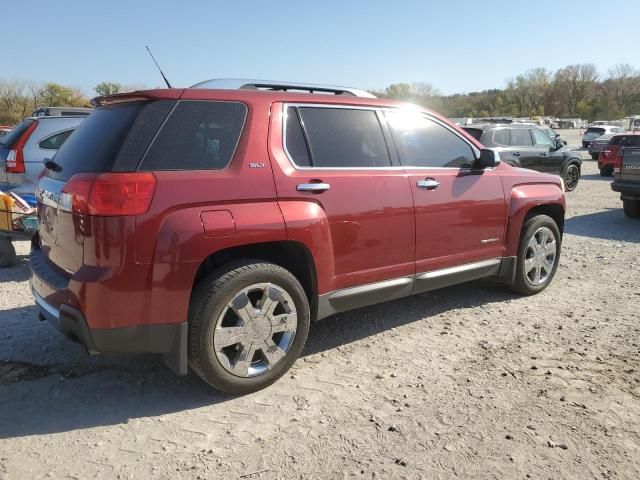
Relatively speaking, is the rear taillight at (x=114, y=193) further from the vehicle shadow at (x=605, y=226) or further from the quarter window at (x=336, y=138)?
the vehicle shadow at (x=605, y=226)

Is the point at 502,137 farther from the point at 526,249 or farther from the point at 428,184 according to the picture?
the point at 428,184

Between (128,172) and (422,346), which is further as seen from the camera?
(422,346)

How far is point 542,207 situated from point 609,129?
93.2 feet

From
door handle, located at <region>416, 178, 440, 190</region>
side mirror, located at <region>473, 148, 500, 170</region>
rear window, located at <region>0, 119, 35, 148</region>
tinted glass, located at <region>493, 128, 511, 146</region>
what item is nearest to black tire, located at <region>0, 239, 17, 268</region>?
rear window, located at <region>0, 119, 35, 148</region>

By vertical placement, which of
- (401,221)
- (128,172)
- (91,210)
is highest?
(128,172)

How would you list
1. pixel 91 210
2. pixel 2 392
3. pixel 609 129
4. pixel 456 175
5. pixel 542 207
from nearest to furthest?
pixel 91 210 → pixel 2 392 → pixel 456 175 → pixel 542 207 → pixel 609 129

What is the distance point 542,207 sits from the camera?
518 cm

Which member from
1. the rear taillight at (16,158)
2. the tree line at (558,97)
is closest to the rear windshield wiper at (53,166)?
the rear taillight at (16,158)

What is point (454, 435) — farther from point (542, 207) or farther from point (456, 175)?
point (542, 207)

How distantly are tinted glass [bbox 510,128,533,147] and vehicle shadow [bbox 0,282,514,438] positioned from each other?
8784 millimetres

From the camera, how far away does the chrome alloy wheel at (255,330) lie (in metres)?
3.07

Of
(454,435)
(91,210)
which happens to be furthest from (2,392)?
(454,435)

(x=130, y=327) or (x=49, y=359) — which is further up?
(x=130, y=327)

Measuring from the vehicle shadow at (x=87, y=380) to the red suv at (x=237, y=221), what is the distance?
1.21ft
